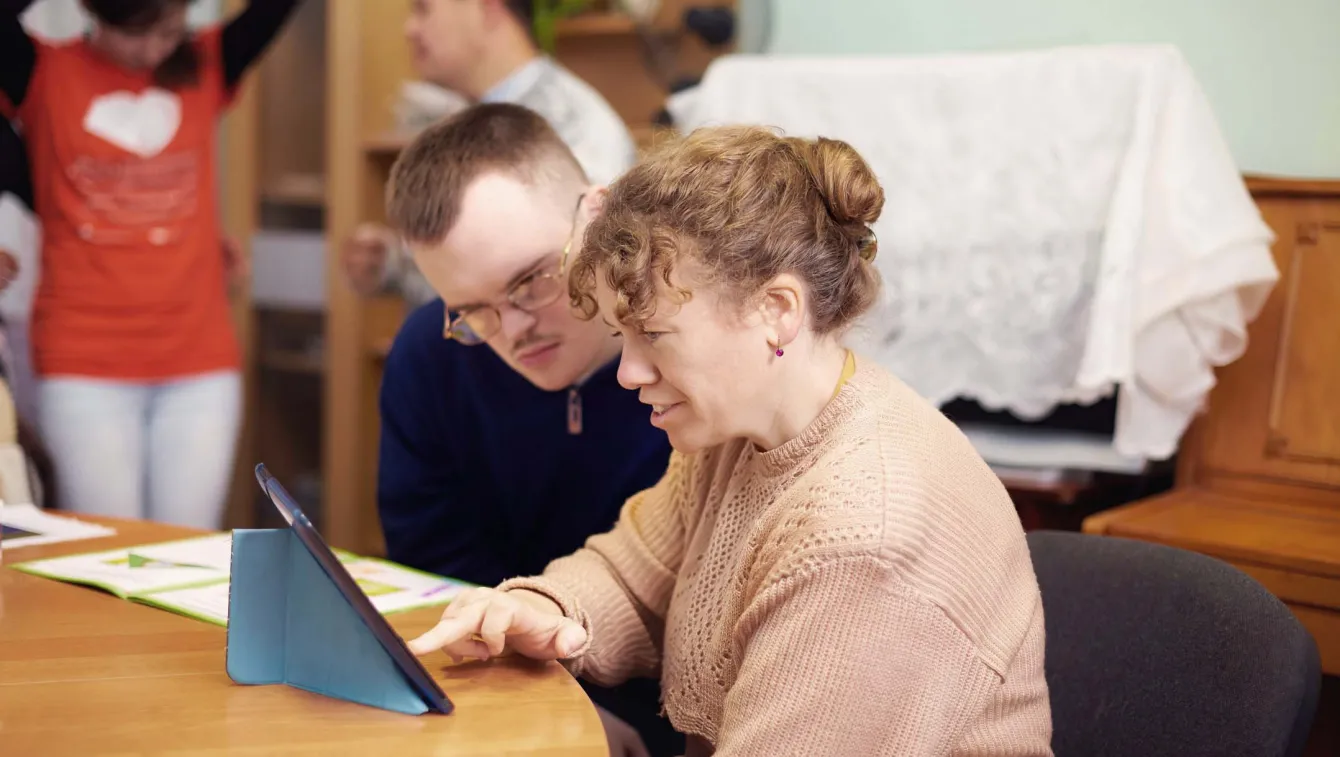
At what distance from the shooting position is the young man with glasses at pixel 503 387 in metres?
1.45

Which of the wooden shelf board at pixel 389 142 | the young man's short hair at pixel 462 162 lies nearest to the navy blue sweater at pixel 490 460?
the young man's short hair at pixel 462 162

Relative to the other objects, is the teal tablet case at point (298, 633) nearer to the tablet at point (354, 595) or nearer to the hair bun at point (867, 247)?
the tablet at point (354, 595)

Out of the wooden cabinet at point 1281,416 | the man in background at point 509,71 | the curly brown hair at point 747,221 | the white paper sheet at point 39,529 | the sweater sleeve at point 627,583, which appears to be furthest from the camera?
the man in background at point 509,71

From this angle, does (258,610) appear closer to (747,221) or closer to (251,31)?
(747,221)

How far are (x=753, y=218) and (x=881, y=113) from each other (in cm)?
140

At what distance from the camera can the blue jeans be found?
2602 mm

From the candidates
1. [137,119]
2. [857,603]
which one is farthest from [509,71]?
[857,603]

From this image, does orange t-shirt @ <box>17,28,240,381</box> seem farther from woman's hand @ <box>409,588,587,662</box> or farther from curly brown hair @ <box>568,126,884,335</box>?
curly brown hair @ <box>568,126,884,335</box>

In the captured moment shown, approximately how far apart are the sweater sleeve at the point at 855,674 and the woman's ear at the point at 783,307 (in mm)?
197

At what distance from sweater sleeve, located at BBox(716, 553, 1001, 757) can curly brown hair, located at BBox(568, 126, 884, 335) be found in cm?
24

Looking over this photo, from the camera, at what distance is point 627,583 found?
134 cm

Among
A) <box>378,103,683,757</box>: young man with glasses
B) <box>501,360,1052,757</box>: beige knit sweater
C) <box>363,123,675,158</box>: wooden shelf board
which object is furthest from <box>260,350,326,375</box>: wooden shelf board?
<box>501,360,1052,757</box>: beige knit sweater

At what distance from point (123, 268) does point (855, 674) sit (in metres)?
2.17

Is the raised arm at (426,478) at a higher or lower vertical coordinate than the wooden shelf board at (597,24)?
lower
